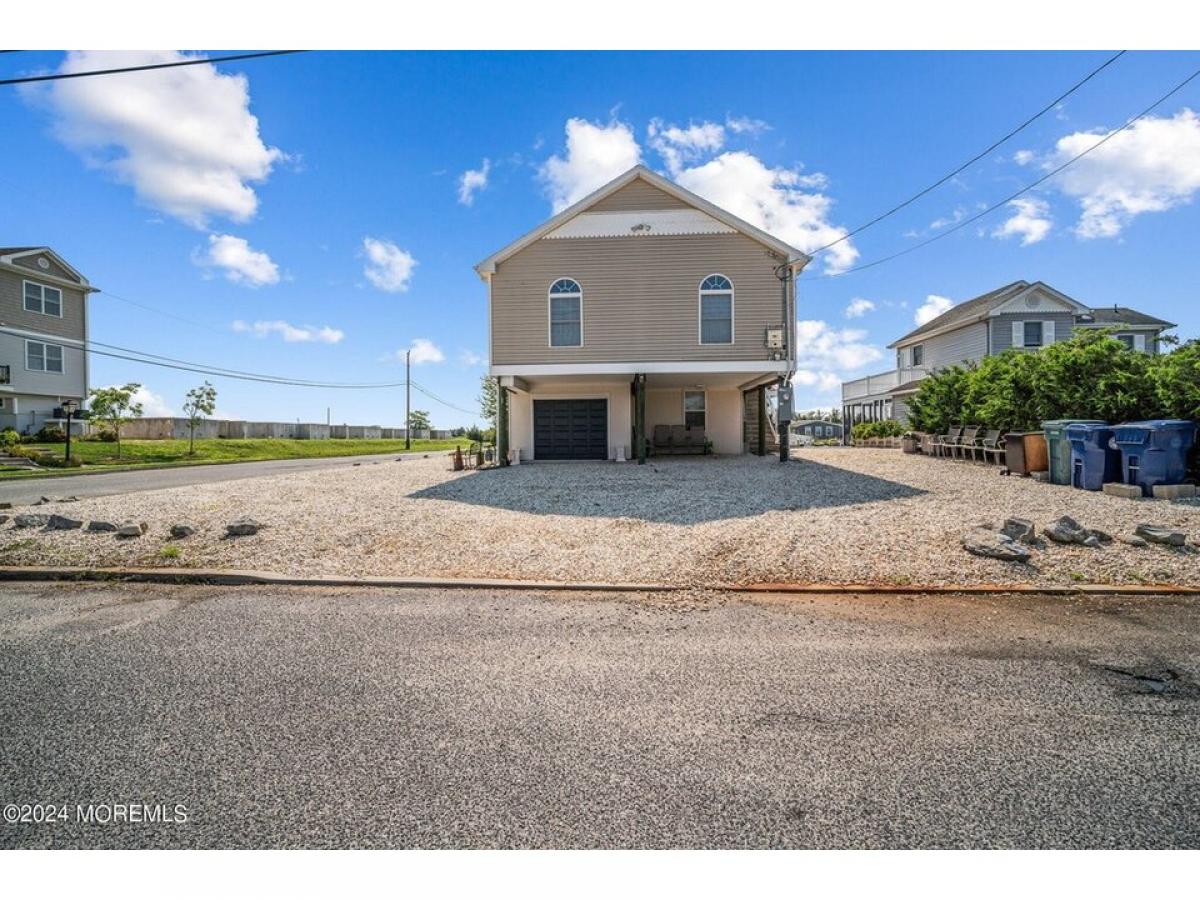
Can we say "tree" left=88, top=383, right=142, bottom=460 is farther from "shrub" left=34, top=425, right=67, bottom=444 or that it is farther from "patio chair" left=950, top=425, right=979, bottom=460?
"patio chair" left=950, top=425, right=979, bottom=460

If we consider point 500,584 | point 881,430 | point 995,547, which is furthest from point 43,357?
point 881,430

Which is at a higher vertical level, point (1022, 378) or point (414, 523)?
point (1022, 378)

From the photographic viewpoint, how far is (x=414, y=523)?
790 cm

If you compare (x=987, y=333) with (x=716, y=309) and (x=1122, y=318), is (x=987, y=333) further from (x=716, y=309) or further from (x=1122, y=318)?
(x=716, y=309)

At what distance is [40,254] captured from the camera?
26.3 m

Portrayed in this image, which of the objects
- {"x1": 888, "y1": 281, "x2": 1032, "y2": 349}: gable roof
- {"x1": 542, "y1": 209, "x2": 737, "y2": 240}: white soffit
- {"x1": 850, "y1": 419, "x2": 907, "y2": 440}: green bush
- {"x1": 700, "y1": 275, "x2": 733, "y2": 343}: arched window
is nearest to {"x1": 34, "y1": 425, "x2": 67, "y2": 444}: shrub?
{"x1": 542, "y1": 209, "x2": 737, "y2": 240}: white soffit

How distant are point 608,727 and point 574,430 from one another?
1475cm

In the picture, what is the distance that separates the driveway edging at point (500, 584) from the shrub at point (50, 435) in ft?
89.1

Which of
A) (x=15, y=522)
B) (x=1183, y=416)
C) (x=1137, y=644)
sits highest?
(x=1183, y=416)

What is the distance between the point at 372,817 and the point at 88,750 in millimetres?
1714

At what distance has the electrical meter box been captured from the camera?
46.7ft

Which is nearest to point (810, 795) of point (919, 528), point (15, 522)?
point (919, 528)

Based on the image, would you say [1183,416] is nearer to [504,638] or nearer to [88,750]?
[504,638]

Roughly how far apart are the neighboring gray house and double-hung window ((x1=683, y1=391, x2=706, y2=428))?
10129 mm
